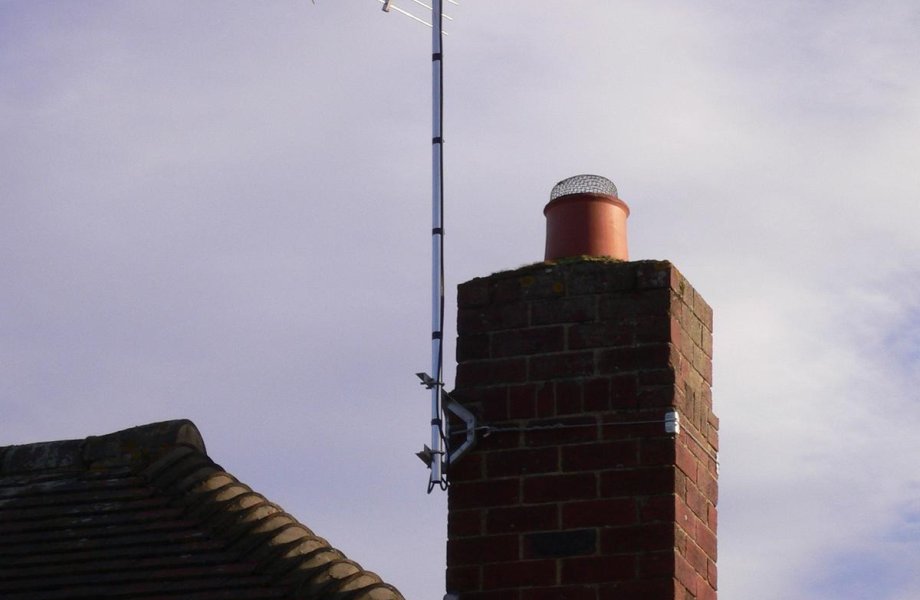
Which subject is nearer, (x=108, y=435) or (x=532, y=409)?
(x=532, y=409)

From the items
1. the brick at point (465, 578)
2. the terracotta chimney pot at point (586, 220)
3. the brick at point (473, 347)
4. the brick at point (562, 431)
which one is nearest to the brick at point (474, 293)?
the brick at point (473, 347)

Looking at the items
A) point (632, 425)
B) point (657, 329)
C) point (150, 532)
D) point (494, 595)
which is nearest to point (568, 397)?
point (632, 425)

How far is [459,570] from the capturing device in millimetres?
6820

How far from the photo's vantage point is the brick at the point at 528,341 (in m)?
7.02

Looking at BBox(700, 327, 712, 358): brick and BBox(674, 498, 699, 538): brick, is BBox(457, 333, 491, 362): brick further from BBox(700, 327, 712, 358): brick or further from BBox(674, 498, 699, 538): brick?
BBox(674, 498, 699, 538): brick

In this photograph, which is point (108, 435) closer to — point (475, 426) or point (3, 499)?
point (3, 499)

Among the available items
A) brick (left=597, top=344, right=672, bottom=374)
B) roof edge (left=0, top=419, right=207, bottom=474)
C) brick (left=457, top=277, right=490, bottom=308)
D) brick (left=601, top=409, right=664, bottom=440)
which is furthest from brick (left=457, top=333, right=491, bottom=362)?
roof edge (left=0, top=419, right=207, bottom=474)

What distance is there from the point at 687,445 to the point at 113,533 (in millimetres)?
2570

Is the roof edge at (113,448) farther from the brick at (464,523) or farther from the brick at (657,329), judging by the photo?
the brick at (657,329)

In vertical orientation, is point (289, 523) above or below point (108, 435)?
below

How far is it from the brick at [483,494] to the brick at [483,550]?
0.15 m

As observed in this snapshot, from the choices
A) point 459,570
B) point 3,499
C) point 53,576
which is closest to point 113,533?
point 53,576

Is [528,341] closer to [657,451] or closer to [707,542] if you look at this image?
[657,451]

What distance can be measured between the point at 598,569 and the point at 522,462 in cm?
58
